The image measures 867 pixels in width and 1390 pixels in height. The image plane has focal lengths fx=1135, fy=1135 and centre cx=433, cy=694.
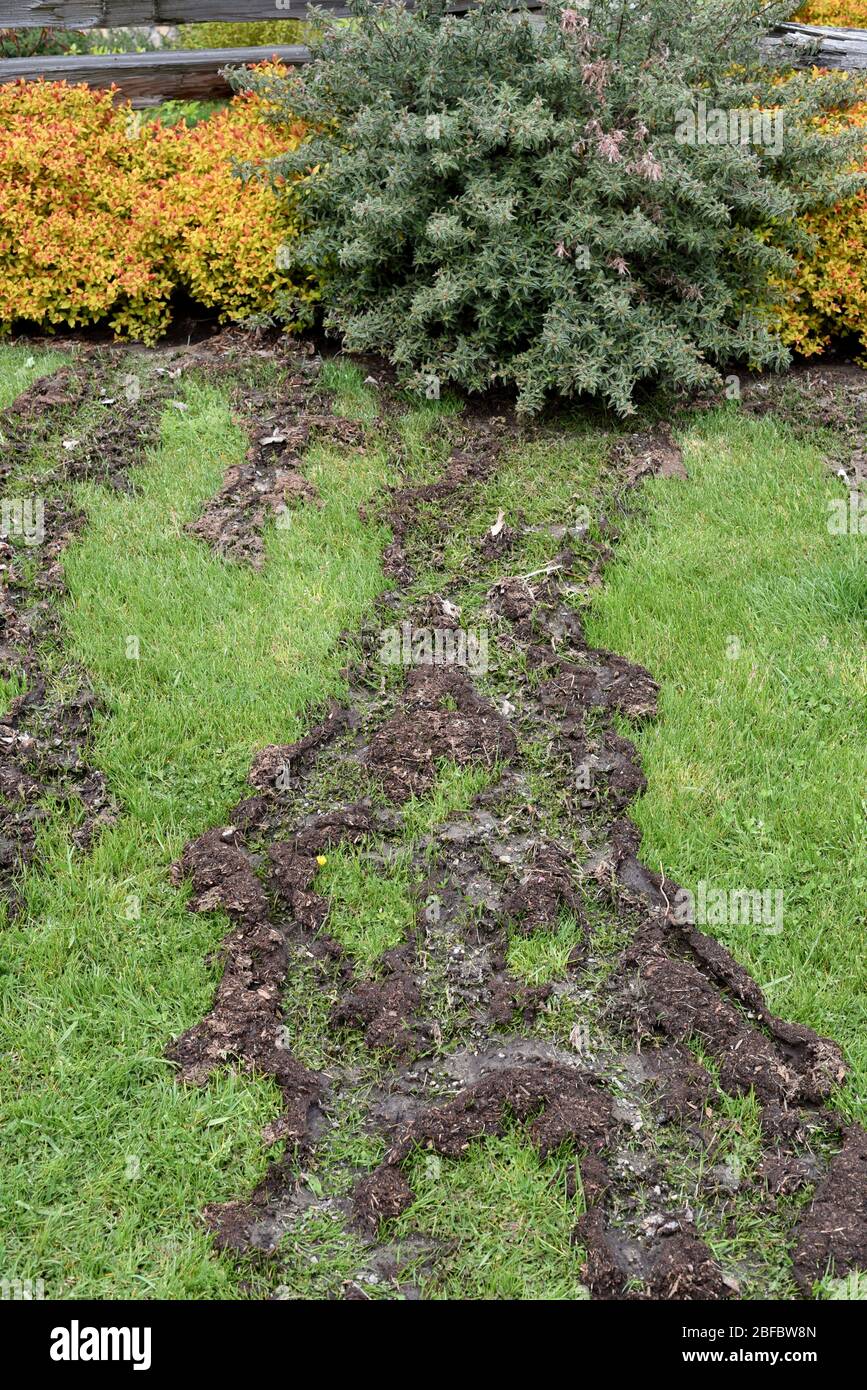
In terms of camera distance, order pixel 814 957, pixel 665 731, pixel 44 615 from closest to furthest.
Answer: pixel 814 957, pixel 665 731, pixel 44 615

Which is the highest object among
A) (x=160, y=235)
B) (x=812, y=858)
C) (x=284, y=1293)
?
(x=160, y=235)

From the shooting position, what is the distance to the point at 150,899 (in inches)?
147

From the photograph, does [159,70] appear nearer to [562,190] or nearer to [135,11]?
[135,11]

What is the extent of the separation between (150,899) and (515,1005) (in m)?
1.25

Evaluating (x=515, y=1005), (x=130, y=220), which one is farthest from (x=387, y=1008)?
(x=130, y=220)

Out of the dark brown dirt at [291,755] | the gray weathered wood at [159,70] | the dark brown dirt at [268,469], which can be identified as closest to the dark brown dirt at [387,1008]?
the dark brown dirt at [291,755]

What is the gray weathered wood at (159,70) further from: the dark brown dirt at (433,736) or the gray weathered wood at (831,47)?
the dark brown dirt at (433,736)

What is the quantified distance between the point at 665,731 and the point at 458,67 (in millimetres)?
4212

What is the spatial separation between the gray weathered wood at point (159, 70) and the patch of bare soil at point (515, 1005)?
217 inches

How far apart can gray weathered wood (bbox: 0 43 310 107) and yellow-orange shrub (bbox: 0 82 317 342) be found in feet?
2.39

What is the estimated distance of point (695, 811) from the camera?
13.2 feet

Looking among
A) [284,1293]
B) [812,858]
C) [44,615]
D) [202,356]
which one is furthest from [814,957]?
[202,356]

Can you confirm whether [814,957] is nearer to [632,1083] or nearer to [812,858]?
[812,858]

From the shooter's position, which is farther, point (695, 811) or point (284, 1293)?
point (695, 811)
